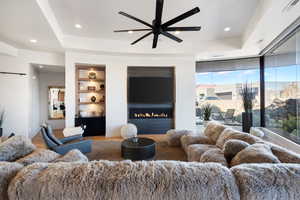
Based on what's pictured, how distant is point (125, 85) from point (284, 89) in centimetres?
456

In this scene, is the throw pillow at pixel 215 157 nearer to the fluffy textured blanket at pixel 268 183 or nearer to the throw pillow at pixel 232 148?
the throw pillow at pixel 232 148

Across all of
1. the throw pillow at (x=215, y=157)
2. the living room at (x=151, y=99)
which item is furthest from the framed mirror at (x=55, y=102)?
the throw pillow at (x=215, y=157)

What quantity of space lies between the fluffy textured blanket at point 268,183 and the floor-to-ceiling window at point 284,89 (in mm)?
2777

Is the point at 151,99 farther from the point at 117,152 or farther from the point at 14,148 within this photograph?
the point at 14,148

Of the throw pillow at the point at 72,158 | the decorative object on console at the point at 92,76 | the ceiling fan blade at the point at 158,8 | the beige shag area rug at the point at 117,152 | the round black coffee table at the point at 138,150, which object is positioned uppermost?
the ceiling fan blade at the point at 158,8

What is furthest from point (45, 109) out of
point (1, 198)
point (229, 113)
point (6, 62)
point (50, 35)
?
point (229, 113)

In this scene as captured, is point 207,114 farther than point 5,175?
Yes

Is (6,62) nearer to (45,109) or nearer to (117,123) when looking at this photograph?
(45,109)

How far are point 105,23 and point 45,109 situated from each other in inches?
188

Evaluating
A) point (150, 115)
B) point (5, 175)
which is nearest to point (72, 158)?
point (5, 175)

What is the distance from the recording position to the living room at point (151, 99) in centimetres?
108

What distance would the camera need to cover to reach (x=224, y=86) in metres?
5.67

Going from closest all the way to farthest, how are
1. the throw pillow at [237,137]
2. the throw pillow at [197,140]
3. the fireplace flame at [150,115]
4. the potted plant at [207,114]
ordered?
the throw pillow at [237,137]
the throw pillow at [197,140]
the potted plant at [207,114]
the fireplace flame at [150,115]

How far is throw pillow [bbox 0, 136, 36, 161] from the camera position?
176 centimetres
